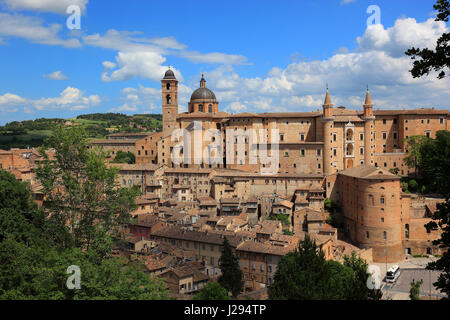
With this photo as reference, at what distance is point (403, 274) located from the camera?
3981 cm

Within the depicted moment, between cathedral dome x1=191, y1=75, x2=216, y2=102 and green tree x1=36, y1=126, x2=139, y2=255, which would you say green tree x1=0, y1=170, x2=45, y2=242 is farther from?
cathedral dome x1=191, y1=75, x2=216, y2=102

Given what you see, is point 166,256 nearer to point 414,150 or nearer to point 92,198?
point 92,198

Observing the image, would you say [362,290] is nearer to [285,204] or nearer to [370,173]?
[370,173]

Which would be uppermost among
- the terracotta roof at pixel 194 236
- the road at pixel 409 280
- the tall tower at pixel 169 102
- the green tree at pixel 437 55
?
the tall tower at pixel 169 102

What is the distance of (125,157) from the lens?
72000 mm

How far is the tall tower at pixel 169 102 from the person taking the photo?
225 feet

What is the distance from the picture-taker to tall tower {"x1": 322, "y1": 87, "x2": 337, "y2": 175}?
58062 millimetres

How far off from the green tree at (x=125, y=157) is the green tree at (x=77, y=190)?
4303cm

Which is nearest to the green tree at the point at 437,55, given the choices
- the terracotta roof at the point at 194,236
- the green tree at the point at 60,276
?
the green tree at the point at 60,276

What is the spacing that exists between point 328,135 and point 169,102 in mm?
27349

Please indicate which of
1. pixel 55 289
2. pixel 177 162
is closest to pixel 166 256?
pixel 55 289

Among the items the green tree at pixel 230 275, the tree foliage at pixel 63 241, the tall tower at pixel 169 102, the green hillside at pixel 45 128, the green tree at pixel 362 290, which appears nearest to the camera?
the tree foliage at pixel 63 241

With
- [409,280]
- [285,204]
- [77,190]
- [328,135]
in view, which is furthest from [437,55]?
[328,135]

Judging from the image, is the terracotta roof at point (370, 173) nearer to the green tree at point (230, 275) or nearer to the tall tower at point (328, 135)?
the tall tower at point (328, 135)
